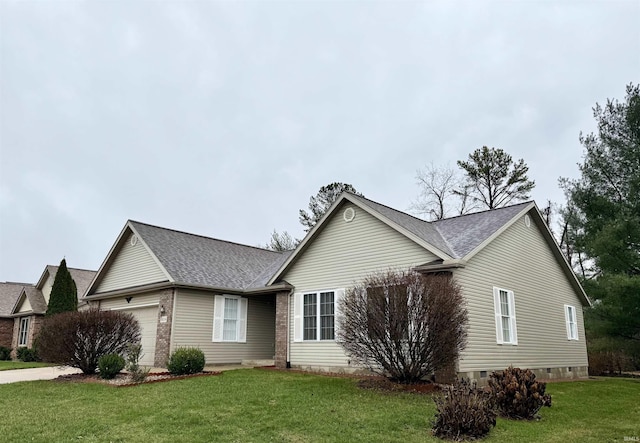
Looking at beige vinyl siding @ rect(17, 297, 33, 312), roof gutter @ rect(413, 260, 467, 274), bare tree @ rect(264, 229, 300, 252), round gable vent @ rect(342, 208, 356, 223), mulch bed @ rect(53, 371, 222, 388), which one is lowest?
mulch bed @ rect(53, 371, 222, 388)

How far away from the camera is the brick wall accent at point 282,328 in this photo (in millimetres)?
15656

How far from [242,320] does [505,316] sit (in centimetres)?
995

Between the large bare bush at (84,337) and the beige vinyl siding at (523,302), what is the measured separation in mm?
9731

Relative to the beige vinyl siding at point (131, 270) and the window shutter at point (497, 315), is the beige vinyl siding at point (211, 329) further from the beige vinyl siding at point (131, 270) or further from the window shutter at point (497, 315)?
the window shutter at point (497, 315)

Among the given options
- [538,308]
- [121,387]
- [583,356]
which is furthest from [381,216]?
[583,356]

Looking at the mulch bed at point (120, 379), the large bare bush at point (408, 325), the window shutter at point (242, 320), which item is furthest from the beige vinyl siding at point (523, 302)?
the window shutter at point (242, 320)

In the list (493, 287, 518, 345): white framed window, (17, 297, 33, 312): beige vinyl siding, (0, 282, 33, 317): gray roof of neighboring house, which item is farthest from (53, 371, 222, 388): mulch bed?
(0, 282, 33, 317): gray roof of neighboring house

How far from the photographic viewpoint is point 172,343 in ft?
54.7

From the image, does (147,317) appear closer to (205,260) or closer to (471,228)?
(205,260)

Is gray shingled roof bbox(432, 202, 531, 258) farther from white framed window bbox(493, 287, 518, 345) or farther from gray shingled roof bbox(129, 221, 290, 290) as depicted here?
gray shingled roof bbox(129, 221, 290, 290)

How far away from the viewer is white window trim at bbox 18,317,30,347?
29.8 m

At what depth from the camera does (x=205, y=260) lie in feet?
65.6

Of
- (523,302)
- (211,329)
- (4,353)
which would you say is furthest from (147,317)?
(4,353)

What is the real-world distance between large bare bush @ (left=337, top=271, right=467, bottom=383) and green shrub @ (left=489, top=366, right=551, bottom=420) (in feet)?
5.05
